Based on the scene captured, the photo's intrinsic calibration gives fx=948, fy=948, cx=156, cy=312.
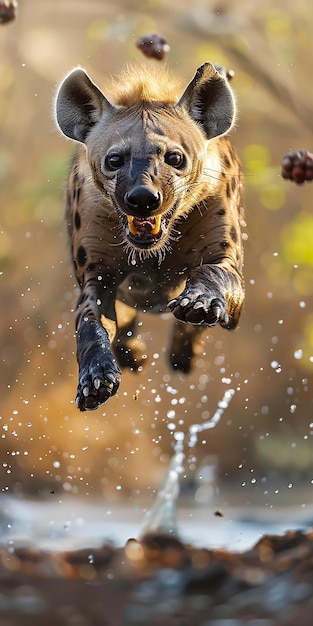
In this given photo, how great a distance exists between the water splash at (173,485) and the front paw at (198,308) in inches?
116

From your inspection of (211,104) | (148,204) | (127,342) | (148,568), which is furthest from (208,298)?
(148,568)

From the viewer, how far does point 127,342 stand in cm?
414

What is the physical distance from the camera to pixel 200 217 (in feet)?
11.5

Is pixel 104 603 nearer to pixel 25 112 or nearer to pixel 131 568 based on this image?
pixel 131 568

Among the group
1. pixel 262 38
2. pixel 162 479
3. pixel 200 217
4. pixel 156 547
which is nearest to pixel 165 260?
pixel 200 217

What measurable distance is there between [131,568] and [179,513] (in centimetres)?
74

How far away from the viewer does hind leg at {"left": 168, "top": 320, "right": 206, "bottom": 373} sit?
4324 millimetres

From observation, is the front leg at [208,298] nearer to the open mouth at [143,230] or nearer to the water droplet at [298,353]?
the open mouth at [143,230]

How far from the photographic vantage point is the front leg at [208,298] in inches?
110

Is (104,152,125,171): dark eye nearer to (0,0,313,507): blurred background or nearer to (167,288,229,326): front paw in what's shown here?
(167,288,229,326): front paw

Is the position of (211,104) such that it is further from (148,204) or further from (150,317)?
(150,317)

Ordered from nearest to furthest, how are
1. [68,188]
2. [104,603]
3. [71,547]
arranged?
1. [68,188]
2. [104,603]
3. [71,547]

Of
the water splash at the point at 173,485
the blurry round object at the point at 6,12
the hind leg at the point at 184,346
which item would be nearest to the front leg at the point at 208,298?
the hind leg at the point at 184,346

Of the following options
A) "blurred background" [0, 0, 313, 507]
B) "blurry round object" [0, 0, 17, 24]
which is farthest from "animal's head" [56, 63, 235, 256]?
"blurred background" [0, 0, 313, 507]
